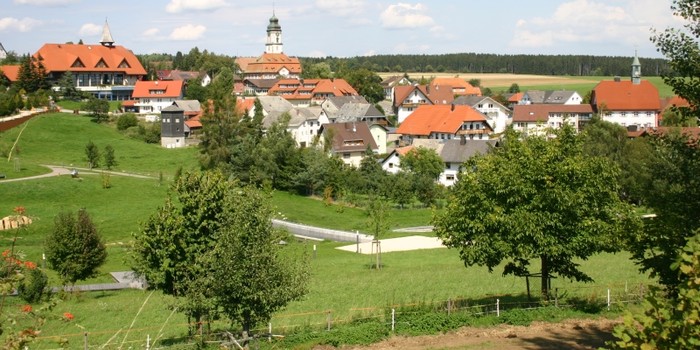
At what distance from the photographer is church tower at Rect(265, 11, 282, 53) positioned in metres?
173

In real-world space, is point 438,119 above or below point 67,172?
above

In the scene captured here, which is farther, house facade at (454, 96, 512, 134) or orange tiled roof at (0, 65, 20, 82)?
house facade at (454, 96, 512, 134)

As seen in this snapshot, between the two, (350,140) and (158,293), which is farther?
(350,140)

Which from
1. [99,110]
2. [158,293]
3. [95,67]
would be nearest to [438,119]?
[99,110]

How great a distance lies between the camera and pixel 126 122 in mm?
88562

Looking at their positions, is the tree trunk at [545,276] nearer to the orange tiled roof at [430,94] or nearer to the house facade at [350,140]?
the house facade at [350,140]

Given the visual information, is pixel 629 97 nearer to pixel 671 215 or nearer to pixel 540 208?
pixel 540 208

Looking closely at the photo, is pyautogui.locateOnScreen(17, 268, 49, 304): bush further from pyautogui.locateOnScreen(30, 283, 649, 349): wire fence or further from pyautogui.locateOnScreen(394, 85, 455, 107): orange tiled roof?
pyautogui.locateOnScreen(394, 85, 455, 107): orange tiled roof

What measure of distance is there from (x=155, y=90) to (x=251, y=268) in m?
90.4

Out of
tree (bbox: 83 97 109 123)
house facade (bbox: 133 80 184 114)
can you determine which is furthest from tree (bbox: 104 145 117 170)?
house facade (bbox: 133 80 184 114)

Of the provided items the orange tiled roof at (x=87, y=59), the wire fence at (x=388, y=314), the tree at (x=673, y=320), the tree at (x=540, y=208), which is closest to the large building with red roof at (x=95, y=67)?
the orange tiled roof at (x=87, y=59)

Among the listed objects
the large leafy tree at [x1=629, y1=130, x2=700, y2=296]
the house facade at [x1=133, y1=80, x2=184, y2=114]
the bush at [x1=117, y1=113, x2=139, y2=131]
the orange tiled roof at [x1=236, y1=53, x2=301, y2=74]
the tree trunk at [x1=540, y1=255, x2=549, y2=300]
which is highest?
the orange tiled roof at [x1=236, y1=53, x2=301, y2=74]

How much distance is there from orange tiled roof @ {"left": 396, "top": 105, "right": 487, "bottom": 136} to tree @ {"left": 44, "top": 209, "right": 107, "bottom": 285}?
59.4 m

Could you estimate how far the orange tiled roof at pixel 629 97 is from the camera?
3922 inches
